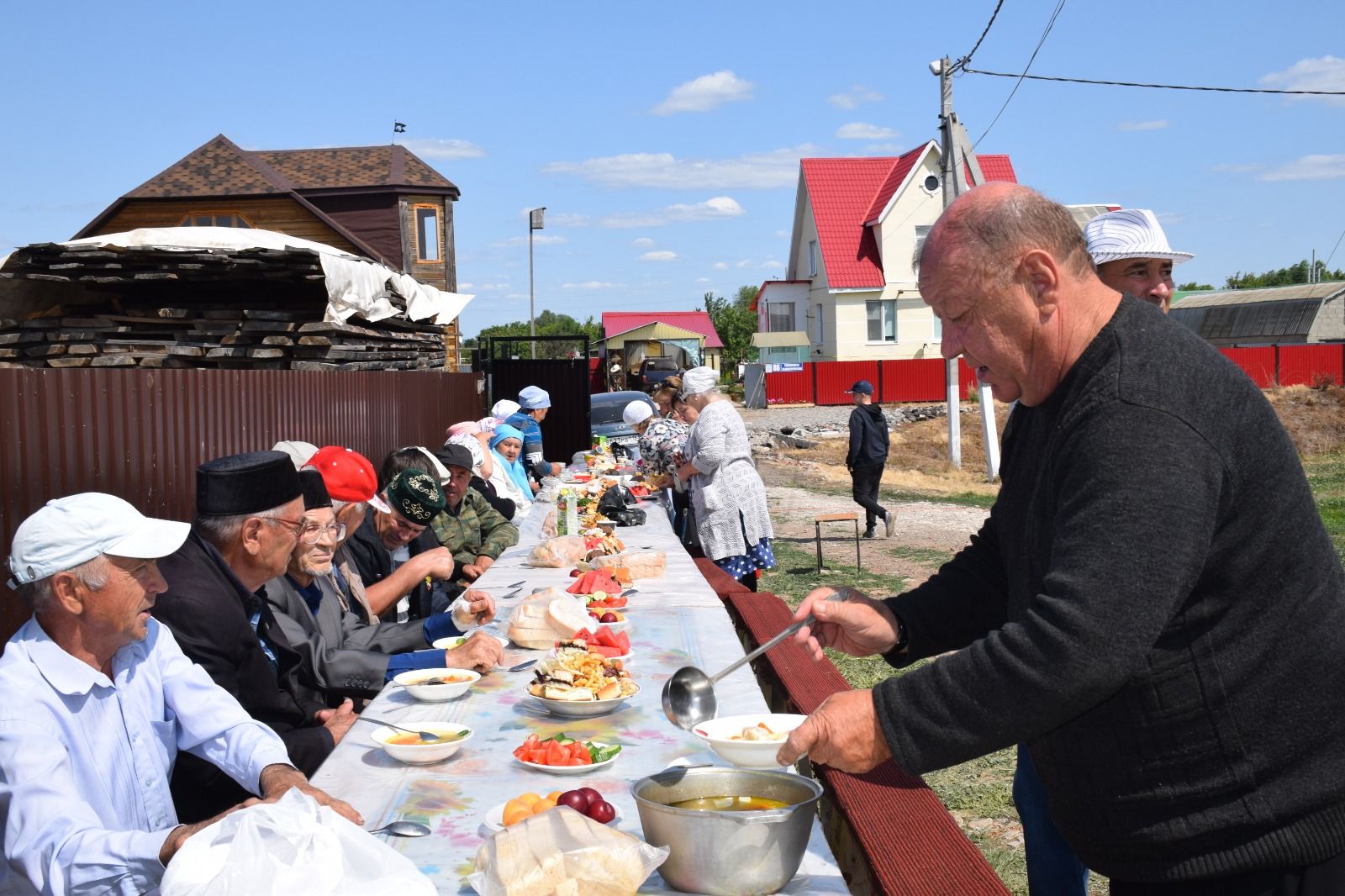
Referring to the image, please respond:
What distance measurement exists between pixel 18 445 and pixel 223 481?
59.3 inches

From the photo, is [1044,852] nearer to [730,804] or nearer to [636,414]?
[730,804]

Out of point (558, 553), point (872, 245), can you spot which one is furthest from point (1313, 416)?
point (558, 553)

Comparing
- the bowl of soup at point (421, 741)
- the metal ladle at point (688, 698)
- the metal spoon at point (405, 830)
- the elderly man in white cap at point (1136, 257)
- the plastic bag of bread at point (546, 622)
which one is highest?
the elderly man in white cap at point (1136, 257)

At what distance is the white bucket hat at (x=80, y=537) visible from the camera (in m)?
2.59

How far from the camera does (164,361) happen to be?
1012cm

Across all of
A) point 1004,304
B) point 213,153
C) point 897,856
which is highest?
point 213,153

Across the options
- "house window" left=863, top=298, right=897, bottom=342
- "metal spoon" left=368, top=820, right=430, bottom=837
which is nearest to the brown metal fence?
"metal spoon" left=368, top=820, right=430, bottom=837

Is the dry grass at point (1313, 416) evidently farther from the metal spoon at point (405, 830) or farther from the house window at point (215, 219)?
the metal spoon at point (405, 830)

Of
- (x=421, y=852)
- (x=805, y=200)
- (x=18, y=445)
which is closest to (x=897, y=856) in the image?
(x=421, y=852)

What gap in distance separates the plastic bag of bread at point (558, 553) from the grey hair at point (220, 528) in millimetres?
3109

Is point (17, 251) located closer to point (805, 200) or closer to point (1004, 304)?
point (1004, 304)

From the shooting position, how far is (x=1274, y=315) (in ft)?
176

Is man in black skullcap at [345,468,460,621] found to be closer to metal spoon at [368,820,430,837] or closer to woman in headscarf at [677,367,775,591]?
woman in headscarf at [677,367,775,591]

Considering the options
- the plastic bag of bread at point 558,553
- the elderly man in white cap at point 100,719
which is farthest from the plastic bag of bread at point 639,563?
the elderly man in white cap at point 100,719
